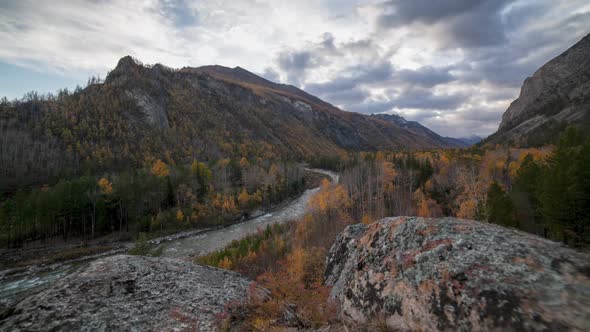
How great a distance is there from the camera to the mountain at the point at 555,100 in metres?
96.8

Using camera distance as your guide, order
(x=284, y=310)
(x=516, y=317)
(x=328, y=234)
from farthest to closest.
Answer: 1. (x=328, y=234)
2. (x=284, y=310)
3. (x=516, y=317)

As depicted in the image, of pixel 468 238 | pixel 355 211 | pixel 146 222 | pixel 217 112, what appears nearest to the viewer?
pixel 468 238

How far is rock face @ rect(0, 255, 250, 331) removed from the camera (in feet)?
21.3

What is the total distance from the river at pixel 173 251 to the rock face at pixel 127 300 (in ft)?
45.2

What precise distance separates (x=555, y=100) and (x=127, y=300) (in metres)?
181

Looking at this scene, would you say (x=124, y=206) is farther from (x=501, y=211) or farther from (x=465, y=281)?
(x=501, y=211)

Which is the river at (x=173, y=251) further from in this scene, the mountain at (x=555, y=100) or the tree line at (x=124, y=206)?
the mountain at (x=555, y=100)

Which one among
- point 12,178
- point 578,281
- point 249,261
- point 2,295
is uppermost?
point 578,281

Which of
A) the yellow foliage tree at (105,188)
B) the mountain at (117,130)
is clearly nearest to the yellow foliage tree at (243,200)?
the yellow foliage tree at (105,188)

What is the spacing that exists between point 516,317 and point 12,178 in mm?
113177

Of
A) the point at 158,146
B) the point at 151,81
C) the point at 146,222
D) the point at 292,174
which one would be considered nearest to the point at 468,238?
the point at 146,222

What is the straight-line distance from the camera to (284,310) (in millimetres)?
8109

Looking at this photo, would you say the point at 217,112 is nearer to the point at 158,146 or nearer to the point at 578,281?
the point at 158,146

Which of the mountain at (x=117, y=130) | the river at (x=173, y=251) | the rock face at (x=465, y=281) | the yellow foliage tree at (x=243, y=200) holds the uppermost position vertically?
the mountain at (x=117, y=130)
